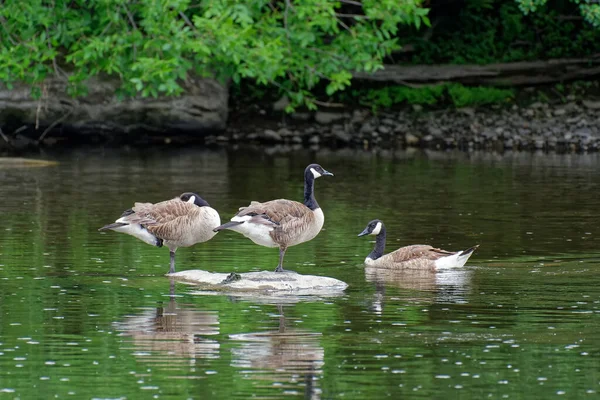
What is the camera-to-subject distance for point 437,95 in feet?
152

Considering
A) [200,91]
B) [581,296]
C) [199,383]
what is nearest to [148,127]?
[200,91]

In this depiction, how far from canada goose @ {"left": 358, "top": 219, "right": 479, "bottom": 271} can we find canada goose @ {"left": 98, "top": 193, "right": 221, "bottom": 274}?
2881 mm

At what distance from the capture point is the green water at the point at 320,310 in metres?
11.9

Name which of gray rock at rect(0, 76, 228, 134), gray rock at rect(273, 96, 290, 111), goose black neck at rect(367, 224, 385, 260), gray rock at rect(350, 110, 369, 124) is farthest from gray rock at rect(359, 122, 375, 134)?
goose black neck at rect(367, 224, 385, 260)

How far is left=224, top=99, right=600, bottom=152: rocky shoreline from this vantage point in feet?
145

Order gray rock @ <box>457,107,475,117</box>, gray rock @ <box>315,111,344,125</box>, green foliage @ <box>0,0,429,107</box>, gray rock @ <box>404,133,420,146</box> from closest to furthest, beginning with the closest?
green foliage @ <box>0,0,429,107</box> → gray rock @ <box>404,133,420,146</box> → gray rock @ <box>457,107,475,117</box> → gray rock @ <box>315,111,344,125</box>

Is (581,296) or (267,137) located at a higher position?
(267,137)

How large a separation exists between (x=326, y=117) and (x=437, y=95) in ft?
13.0

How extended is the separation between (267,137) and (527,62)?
9.54m

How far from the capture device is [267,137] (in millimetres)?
46000

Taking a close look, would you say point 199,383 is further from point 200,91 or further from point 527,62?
point 527,62

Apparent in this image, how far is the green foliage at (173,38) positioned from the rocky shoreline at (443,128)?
1319 centimetres

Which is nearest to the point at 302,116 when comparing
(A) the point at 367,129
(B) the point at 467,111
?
(A) the point at 367,129

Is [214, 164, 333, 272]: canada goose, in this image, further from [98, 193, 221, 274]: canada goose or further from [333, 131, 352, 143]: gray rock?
[333, 131, 352, 143]: gray rock
